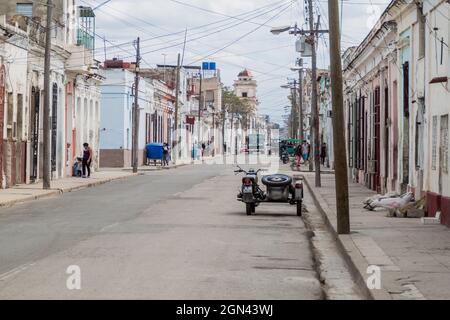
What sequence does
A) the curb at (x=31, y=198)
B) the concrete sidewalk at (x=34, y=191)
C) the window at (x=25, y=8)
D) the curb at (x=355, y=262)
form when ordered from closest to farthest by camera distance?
1. the curb at (x=355, y=262)
2. the curb at (x=31, y=198)
3. the concrete sidewalk at (x=34, y=191)
4. the window at (x=25, y=8)

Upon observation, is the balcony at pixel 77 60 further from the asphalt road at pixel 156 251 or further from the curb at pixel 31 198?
the asphalt road at pixel 156 251

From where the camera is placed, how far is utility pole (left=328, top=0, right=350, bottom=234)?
16.4 metres

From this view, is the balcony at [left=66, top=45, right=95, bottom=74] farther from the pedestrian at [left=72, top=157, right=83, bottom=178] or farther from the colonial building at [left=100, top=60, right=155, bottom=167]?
the colonial building at [left=100, top=60, right=155, bottom=167]

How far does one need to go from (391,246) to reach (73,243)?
5403 millimetres

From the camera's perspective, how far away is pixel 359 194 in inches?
1176

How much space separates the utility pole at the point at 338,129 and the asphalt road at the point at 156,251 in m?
0.93

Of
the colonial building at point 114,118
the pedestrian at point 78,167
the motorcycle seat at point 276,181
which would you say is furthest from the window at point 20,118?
the colonial building at point 114,118

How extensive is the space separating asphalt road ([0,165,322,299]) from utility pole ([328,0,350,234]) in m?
→ 0.93

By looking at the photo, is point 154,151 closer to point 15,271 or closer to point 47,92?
point 47,92

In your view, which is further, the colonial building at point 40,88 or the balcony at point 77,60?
the balcony at point 77,60

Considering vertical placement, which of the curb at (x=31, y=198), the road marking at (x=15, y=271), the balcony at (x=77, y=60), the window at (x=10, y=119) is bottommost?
the road marking at (x=15, y=271)

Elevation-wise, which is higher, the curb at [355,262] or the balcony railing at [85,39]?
the balcony railing at [85,39]

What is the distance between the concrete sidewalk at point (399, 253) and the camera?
10.2m

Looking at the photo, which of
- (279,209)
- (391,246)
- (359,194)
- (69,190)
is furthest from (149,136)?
(391,246)
